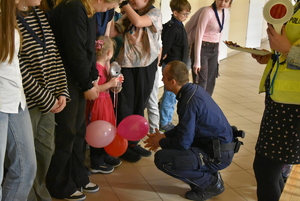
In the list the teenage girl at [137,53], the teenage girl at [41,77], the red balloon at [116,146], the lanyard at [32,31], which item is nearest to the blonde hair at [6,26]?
the teenage girl at [41,77]

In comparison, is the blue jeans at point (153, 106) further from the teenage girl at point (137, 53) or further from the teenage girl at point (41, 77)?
the teenage girl at point (41, 77)

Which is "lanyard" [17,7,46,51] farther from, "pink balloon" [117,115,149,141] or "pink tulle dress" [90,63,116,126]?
"pink balloon" [117,115,149,141]

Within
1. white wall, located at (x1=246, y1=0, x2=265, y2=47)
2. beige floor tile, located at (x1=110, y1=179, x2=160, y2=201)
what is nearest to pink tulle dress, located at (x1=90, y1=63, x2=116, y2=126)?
beige floor tile, located at (x1=110, y1=179, x2=160, y2=201)

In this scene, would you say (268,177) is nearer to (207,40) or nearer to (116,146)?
(116,146)

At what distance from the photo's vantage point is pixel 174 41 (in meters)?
3.75

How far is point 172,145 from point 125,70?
32.7 inches

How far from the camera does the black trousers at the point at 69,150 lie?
2289mm

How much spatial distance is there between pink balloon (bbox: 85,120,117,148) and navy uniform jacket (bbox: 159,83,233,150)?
364 millimetres

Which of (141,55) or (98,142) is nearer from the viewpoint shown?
(98,142)

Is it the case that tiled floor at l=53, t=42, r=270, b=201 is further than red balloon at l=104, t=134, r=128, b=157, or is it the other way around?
red balloon at l=104, t=134, r=128, b=157

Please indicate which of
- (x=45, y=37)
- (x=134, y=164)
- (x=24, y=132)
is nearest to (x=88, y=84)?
(x=45, y=37)

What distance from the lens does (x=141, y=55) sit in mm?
3107

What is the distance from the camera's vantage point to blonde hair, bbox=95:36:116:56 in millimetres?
2723

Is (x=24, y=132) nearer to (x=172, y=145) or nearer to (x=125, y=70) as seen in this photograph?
(x=172, y=145)
